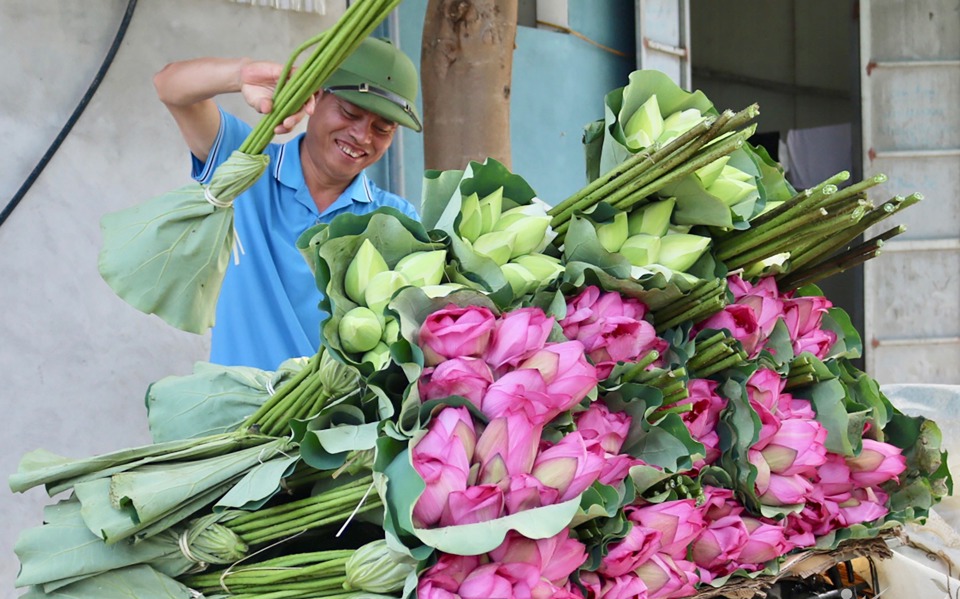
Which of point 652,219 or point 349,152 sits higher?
point 349,152

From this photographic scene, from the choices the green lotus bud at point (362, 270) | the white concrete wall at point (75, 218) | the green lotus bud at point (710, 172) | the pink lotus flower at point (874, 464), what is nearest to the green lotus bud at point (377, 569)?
the green lotus bud at point (362, 270)

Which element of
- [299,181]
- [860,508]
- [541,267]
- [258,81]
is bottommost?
[860,508]

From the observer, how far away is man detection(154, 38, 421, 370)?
1841mm

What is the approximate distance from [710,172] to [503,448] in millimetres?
495

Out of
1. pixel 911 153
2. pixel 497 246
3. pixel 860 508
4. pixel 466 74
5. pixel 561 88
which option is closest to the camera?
pixel 497 246

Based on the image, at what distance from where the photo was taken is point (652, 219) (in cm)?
124

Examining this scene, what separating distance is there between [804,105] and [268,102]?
7281 mm

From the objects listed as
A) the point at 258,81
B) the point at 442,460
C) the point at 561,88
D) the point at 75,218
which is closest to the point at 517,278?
the point at 442,460

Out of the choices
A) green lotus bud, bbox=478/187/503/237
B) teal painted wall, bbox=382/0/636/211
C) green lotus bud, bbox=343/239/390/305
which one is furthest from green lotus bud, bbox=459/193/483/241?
teal painted wall, bbox=382/0/636/211

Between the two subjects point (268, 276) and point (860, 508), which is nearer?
point (860, 508)

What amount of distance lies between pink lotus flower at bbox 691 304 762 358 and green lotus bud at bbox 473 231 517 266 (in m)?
0.26

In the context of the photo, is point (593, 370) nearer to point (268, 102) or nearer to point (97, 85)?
point (268, 102)

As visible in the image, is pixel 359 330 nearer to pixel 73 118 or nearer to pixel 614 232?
pixel 614 232

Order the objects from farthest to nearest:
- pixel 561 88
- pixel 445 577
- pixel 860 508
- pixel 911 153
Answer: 1. pixel 911 153
2. pixel 561 88
3. pixel 860 508
4. pixel 445 577
